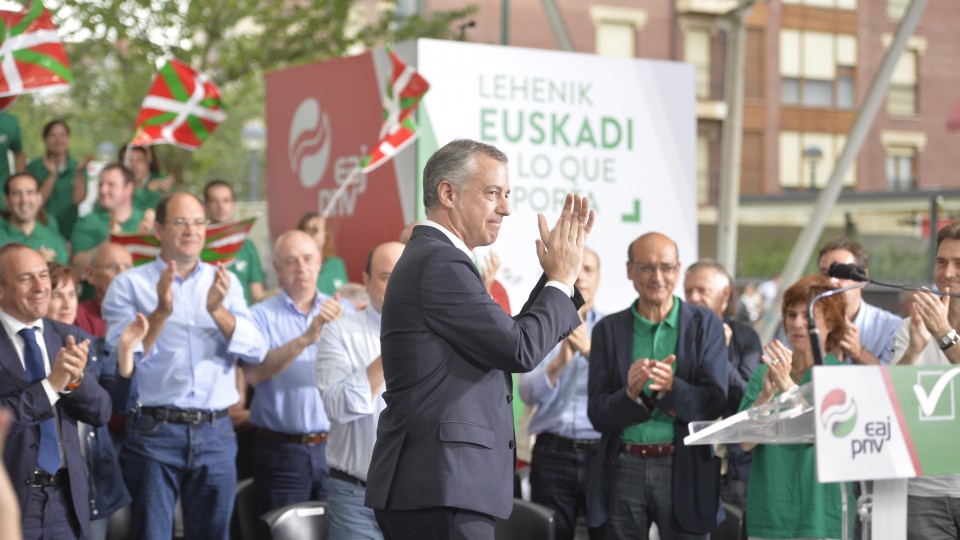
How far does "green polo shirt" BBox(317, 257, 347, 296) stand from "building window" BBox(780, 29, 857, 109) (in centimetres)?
3423

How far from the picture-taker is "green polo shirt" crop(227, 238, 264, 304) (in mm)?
9375

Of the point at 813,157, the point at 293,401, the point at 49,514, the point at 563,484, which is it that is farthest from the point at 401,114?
the point at 813,157

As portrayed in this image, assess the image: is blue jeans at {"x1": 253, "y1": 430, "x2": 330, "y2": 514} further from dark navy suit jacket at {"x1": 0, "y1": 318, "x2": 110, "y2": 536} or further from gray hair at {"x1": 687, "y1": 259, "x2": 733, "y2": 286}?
gray hair at {"x1": 687, "y1": 259, "x2": 733, "y2": 286}

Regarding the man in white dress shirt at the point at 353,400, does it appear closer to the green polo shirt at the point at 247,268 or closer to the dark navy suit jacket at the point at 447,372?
the dark navy suit jacket at the point at 447,372

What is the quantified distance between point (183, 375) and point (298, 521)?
3.37 feet

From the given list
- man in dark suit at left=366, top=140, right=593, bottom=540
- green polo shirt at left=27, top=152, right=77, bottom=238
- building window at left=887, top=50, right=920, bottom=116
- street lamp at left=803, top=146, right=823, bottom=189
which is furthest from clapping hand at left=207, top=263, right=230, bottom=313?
building window at left=887, top=50, right=920, bottom=116

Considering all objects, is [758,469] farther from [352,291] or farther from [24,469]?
[24,469]

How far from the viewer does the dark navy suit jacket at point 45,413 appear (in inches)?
219

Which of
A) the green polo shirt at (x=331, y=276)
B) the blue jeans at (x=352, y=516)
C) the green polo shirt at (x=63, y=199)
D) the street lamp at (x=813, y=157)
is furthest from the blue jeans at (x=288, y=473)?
the street lamp at (x=813, y=157)

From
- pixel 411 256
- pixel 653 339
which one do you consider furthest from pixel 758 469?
pixel 411 256

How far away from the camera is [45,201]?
10.4 meters

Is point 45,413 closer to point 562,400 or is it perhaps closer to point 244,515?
point 244,515

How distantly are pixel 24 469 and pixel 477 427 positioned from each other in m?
2.49

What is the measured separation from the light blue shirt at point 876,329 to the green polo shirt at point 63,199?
6387 mm
